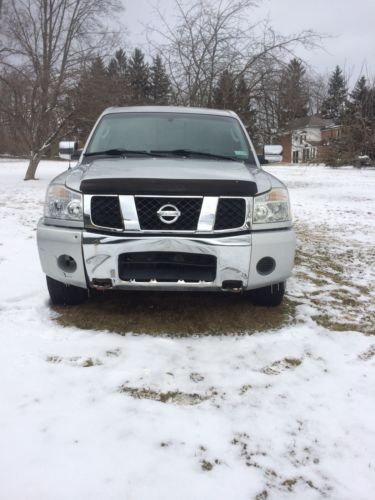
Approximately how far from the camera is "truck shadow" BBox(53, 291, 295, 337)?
9.75 feet

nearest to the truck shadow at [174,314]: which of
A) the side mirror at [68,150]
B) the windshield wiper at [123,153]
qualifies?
the windshield wiper at [123,153]

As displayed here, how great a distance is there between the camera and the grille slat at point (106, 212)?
272cm

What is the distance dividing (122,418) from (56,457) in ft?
1.16

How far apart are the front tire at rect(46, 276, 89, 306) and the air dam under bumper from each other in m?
0.28

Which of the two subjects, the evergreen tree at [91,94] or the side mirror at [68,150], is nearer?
the side mirror at [68,150]

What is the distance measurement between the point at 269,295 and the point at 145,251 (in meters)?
1.15

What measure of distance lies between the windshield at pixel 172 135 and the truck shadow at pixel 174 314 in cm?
127

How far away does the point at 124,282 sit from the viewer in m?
2.74

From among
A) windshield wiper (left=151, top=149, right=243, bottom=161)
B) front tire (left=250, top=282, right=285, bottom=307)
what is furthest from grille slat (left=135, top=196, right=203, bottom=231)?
windshield wiper (left=151, top=149, right=243, bottom=161)

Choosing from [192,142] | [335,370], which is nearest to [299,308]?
[335,370]

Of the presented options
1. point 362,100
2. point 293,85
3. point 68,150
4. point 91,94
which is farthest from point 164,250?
point 91,94

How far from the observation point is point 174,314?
3211 mm

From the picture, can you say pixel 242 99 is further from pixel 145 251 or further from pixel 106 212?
pixel 145 251

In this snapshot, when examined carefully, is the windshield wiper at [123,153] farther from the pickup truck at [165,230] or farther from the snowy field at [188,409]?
the snowy field at [188,409]
